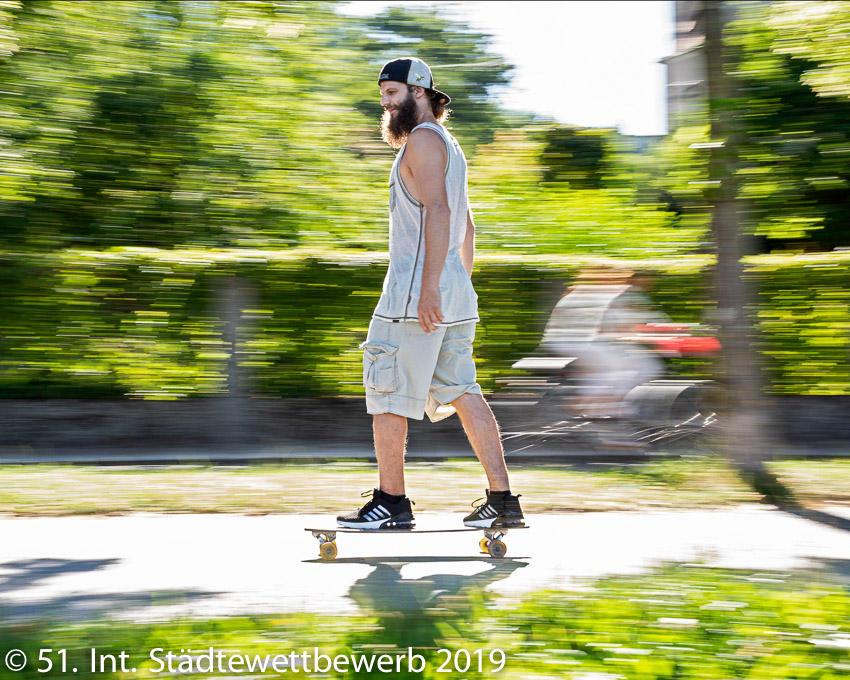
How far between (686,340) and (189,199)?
4.55 m

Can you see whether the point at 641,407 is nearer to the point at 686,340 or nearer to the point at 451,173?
the point at 686,340

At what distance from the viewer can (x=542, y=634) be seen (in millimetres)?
3291

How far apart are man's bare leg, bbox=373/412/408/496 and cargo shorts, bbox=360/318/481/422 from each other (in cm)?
4

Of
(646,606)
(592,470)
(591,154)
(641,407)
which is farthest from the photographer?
(591,154)

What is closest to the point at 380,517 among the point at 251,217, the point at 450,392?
the point at 450,392

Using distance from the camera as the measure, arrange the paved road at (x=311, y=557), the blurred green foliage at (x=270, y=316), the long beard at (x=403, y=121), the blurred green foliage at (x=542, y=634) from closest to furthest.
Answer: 1. the blurred green foliage at (x=542, y=634)
2. the paved road at (x=311, y=557)
3. the long beard at (x=403, y=121)
4. the blurred green foliage at (x=270, y=316)

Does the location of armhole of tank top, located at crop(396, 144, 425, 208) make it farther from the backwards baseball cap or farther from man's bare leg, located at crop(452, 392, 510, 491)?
man's bare leg, located at crop(452, 392, 510, 491)

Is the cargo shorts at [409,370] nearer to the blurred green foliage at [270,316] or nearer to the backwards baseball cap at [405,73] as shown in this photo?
the backwards baseball cap at [405,73]

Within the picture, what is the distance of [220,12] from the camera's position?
9.70m

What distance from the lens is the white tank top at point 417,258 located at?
430cm

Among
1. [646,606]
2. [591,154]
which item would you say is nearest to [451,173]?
[646,606]

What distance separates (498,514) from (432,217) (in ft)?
4.19

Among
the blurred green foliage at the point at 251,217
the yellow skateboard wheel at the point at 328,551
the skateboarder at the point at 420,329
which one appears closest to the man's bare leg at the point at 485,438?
the skateboarder at the point at 420,329

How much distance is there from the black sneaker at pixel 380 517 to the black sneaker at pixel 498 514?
0.26 m
